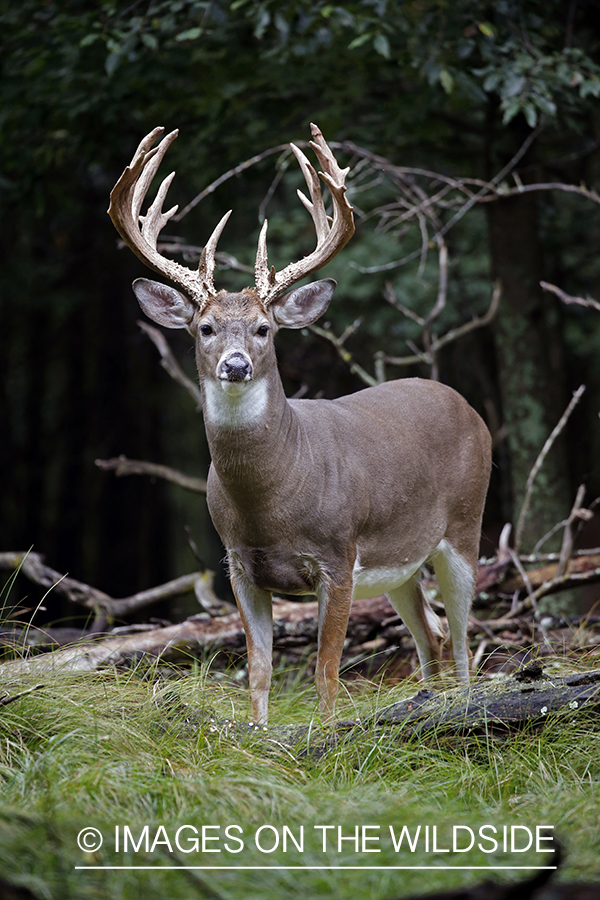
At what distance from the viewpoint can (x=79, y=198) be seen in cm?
1186

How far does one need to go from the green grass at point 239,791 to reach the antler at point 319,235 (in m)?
1.87

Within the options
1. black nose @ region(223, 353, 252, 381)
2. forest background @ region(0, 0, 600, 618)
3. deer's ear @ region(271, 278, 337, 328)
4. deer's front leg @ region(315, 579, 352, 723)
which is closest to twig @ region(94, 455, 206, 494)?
forest background @ region(0, 0, 600, 618)

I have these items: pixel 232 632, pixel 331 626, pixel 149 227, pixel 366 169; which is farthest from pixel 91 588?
pixel 366 169

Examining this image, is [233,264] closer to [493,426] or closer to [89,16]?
[89,16]

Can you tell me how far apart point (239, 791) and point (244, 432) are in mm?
1742

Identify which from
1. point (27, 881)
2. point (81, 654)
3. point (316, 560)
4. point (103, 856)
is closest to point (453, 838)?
point (103, 856)

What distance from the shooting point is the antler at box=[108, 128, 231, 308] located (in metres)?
4.75

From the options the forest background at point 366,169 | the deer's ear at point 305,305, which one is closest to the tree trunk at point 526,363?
the forest background at point 366,169

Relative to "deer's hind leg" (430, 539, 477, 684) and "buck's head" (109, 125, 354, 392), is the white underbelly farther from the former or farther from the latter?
"buck's head" (109, 125, 354, 392)

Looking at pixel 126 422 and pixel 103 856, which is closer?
pixel 103 856

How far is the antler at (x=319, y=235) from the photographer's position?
479cm

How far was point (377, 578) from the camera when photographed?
518 centimetres

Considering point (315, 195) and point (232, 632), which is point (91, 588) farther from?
point (315, 195)

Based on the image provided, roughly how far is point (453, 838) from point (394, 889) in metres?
0.40
